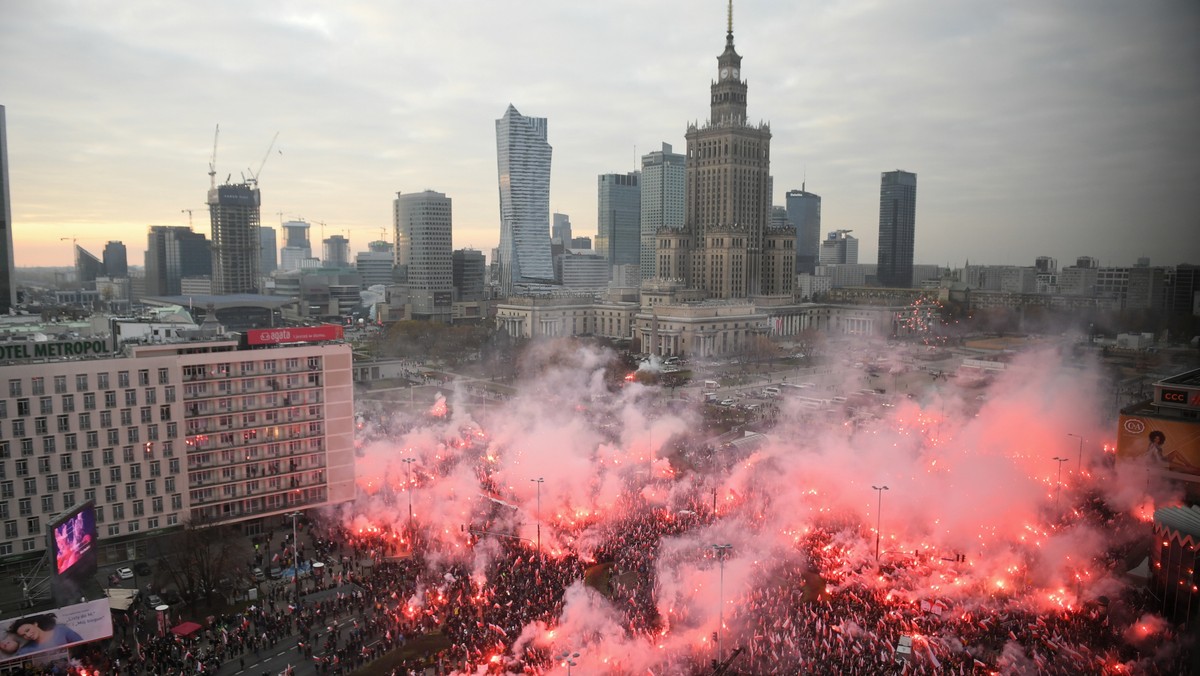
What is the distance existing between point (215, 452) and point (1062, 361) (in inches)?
2003

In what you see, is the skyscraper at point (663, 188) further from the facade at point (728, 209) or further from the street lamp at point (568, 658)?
the street lamp at point (568, 658)

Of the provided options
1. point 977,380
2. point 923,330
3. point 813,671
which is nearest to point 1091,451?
point 977,380

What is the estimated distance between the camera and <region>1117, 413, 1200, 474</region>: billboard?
1193 inches

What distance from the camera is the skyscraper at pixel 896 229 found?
15175cm

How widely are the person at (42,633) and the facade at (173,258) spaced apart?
5149 inches

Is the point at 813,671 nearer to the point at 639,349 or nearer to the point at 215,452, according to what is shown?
the point at 215,452

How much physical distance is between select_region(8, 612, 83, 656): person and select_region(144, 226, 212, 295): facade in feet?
429

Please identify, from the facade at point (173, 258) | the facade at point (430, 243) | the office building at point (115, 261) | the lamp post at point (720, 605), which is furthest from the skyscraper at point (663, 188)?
the lamp post at point (720, 605)

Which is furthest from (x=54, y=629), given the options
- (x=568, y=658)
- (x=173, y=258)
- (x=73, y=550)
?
(x=173, y=258)

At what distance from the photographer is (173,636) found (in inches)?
906

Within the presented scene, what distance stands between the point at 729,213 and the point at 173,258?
330ft

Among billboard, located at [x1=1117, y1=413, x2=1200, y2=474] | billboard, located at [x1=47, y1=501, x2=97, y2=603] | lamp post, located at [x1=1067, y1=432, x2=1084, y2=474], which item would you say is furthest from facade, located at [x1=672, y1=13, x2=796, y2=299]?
billboard, located at [x1=47, y1=501, x2=97, y2=603]

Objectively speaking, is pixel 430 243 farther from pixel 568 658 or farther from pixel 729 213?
pixel 568 658

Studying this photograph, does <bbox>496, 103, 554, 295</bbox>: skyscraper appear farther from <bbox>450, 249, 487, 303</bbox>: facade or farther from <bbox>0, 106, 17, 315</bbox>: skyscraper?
<bbox>0, 106, 17, 315</bbox>: skyscraper
